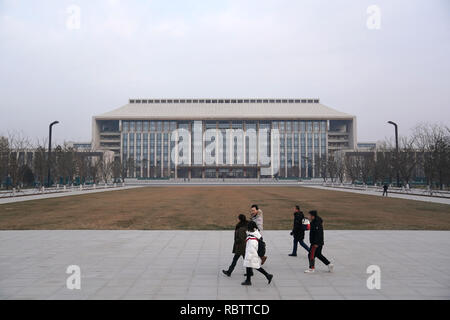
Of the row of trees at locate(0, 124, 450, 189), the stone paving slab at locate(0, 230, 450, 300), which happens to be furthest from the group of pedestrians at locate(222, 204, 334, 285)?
the row of trees at locate(0, 124, 450, 189)

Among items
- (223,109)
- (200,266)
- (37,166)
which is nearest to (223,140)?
(223,109)

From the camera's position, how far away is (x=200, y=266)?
9727 millimetres

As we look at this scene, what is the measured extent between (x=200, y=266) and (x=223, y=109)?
12156 centimetres

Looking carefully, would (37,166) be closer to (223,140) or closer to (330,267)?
(330,267)

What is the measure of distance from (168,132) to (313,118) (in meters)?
52.9

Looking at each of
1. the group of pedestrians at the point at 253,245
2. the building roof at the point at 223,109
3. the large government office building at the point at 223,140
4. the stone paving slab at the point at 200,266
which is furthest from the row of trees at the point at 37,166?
the building roof at the point at 223,109

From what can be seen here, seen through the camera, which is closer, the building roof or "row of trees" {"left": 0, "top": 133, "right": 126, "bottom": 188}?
"row of trees" {"left": 0, "top": 133, "right": 126, "bottom": 188}

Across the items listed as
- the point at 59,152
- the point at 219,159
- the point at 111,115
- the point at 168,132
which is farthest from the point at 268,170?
the point at 59,152

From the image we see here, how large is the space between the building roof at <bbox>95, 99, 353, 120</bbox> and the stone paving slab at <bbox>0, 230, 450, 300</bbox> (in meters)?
111

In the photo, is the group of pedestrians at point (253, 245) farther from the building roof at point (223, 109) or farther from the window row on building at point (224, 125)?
the window row on building at point (224, 125)

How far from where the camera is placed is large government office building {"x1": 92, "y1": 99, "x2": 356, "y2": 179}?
123 m

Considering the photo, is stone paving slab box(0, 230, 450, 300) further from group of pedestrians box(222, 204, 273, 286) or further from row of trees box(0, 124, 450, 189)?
row of trees box(0, 124, 450, 189)

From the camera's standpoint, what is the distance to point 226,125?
126500 millimetres
